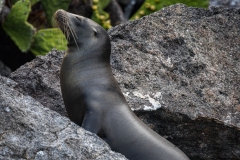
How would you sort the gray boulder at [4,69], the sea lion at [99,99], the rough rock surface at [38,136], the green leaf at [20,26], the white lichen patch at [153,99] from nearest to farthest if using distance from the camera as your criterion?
the rough rock surface at [38,136] → the sea lion at [99,99] → the white lichen patch at [153,99] → the green leaf at [20,26] → the gray boulder at [4,69]

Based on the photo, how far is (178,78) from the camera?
603 centimetres

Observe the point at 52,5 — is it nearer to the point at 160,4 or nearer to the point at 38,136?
the point at 160,4

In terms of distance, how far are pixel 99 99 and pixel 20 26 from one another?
10.6 feet

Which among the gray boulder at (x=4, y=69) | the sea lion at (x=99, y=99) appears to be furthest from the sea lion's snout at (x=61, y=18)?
the gray boulder at (x=4, y=69)

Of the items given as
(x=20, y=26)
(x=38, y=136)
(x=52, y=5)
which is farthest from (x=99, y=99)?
(x=52, y=5)

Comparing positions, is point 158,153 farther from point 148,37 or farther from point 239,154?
point 148,37

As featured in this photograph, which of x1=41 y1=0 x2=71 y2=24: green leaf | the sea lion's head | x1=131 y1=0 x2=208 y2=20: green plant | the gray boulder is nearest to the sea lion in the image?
the sea lion's head

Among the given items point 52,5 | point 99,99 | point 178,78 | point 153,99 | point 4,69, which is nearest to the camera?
point 99,99

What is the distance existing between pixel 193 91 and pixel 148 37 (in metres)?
0.72

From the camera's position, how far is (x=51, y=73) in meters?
5.98

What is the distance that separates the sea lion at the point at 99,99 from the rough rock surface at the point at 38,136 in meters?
0.70

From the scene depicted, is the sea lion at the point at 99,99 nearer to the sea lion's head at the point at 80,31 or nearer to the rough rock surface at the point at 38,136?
the sea lion's head at the point at 80,31

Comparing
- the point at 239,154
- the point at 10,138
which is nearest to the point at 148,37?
the point at 239,154

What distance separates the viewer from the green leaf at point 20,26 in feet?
25.6
